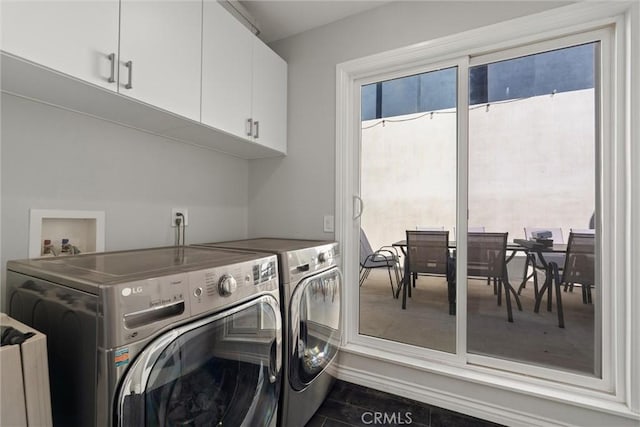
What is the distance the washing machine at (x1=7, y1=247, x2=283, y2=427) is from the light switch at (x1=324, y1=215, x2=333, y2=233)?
86 cm

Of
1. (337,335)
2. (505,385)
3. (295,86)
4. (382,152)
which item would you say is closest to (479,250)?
(505,385)

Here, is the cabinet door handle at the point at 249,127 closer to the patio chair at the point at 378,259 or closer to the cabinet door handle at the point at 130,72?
the cabinet door handle at the point at 130,72

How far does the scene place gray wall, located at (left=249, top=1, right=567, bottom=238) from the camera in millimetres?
1817

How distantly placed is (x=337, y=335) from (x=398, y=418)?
0.55 m

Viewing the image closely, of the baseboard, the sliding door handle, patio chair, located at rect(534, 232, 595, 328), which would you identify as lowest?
the baseboard

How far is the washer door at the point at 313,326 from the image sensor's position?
4.51ft

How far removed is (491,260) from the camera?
1.71 metres

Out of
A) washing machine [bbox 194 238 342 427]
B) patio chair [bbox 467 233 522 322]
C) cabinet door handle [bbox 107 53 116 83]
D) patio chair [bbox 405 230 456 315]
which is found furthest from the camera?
patio chair [bbox 405 230 456 315]

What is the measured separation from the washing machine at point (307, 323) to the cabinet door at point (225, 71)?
0.73 metres

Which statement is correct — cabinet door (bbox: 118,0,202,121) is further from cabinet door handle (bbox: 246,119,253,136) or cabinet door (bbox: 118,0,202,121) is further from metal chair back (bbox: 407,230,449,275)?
metal chair back (bbox: 407,230,449,275)

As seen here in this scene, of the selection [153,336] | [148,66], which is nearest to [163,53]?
[148,66]

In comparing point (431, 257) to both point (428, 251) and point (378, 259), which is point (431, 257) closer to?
point (428, 251)

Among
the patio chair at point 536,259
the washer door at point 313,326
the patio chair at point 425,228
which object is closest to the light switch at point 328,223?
the washer door at point 313,326

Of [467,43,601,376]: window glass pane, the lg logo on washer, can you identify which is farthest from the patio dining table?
the lg logo on washer
